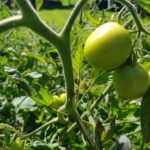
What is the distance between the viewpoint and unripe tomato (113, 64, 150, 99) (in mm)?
1014

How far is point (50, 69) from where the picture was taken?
7.77ft

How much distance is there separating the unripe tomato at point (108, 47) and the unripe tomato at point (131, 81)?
4cm

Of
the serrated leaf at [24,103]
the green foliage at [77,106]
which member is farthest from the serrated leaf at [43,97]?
the serrated leaf at [24,103]

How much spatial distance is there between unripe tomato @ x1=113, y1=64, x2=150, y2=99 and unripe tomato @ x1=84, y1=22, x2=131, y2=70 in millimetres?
44

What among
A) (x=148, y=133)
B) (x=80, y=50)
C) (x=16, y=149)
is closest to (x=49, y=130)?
(x=16, y=149)

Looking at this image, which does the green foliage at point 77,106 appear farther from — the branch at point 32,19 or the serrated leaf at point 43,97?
the branch at point 32,19

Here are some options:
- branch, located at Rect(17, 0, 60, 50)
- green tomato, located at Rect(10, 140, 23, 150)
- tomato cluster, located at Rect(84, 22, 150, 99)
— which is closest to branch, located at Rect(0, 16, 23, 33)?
branch, located at Rect(17, 0, 60, 50)

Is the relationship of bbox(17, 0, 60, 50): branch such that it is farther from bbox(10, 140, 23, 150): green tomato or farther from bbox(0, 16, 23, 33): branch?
bbox(10, 140, 23, 150): green tomato

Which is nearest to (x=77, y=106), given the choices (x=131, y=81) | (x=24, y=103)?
(x=24, y=103)

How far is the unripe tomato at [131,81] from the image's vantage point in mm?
1014

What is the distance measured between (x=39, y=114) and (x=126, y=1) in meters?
1.02

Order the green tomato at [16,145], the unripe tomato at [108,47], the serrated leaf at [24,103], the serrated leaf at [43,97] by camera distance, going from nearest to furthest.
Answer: the unripe tomato at [108,47] < the serrated leaf at [43,97] < the green tomato at [16,145] < the serrated leaf at [24,103]

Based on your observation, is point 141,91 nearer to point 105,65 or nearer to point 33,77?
point 105,65

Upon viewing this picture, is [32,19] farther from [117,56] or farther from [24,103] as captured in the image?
[24,103]
